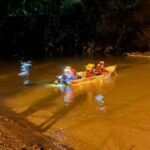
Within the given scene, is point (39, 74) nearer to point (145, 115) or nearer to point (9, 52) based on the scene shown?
point (145, 115)

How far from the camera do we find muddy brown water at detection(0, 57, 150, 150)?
34.3 ft

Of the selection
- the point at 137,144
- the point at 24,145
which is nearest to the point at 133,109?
the point at 137,144

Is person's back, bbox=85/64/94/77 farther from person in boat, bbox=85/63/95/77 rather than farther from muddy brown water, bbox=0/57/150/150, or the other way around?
muddy brown water, bbox=0/57/150/150

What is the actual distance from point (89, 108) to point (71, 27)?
22867 millimetres

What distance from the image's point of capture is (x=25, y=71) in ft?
78.3

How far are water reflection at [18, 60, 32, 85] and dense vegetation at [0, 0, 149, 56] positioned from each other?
18.7 feet

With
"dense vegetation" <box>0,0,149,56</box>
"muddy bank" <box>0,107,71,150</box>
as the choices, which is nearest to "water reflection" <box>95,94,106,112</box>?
"muddy bank" <box>0,107,71,150</box>

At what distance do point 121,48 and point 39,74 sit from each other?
41.8ft

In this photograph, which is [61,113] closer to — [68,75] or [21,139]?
[21,139]

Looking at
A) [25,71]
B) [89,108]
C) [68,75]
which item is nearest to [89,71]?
[68,75]

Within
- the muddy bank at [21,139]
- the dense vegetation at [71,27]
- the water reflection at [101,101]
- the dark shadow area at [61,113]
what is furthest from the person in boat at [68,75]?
the dense vegetation at [71,27]

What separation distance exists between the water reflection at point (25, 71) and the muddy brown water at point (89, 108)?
279 mm

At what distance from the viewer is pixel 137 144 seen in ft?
32.6

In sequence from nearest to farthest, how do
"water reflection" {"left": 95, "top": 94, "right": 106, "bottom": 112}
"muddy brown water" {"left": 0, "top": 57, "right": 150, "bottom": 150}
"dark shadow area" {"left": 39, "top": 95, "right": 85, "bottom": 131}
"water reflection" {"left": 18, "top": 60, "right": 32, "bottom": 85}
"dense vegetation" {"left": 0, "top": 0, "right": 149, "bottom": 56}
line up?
"muddy brown water" {"left": 0, "top": 57, "right": 150, "bottom": 150} < "dark shadow area" {"left": 39, "top": 95, "right": 85, "bottom": 131} < "water reflection" {"left": 95, "top": 94, "right": 106, "bottom": 112} < "water reflection" {"left": 18, "top": 60, "right": 32, "bottom": 85} < "dense vegetation" {"left": 0, "top": 0, "right": 149, "bottom": 56}
